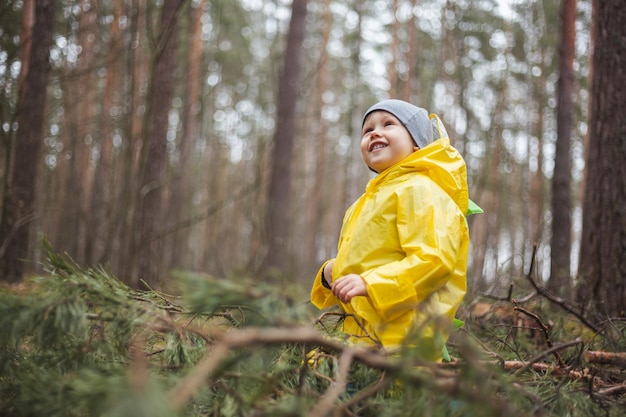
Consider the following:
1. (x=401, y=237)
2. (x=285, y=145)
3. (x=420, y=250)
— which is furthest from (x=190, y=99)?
(x=420, y=250)

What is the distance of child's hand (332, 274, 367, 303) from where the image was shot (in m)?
1.64

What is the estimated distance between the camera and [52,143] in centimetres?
1577

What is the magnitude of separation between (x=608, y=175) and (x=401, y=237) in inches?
89.5

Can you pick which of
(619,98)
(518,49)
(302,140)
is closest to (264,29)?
(302,140)

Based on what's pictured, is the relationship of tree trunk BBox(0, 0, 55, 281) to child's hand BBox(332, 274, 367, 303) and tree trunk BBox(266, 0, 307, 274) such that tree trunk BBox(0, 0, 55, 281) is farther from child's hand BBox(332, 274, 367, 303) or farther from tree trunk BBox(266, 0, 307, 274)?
child's hand BBox(332, 274, 367, 303)

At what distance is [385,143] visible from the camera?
7.27 ft

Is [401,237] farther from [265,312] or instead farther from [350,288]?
[265,312]

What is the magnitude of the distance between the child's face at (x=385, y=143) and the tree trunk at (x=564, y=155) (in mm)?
5843

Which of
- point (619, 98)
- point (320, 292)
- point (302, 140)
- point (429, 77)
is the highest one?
point (429, 77)

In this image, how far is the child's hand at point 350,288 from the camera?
1640mm

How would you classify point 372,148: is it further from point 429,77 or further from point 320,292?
point 429,77

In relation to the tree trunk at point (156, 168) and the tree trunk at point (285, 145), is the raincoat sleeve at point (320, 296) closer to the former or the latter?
the tree trunk at point (156, 168)

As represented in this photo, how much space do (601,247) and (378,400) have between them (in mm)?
2628

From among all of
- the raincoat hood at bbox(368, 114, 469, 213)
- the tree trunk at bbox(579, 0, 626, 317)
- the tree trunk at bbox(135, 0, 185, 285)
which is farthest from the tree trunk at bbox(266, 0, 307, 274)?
the raincoat hood at bbox(368, 114, 469, 213)
